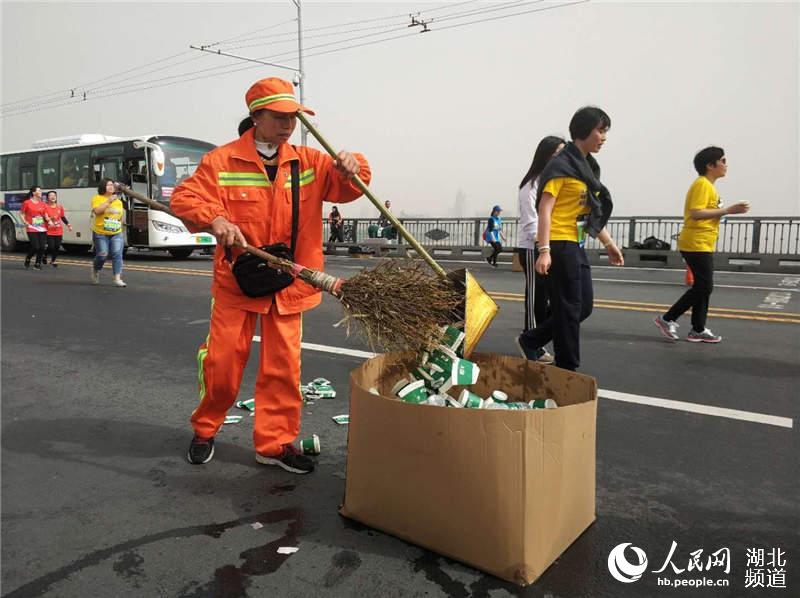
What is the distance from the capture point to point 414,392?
8.65 feet

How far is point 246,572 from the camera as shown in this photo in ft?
7.18

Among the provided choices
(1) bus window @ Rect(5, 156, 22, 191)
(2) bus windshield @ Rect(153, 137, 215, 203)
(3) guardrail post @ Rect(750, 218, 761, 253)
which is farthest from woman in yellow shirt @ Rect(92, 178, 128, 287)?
(3) guardrail post @ Rect(750, 218, 761, 253)

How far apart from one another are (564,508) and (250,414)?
7.63 feet

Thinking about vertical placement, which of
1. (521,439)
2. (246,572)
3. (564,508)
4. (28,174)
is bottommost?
(246,572)

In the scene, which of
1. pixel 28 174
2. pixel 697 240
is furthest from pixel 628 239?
pixel 28 174

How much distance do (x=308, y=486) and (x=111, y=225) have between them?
9440mm

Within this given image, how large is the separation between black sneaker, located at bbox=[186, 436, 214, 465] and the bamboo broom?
1.02 m

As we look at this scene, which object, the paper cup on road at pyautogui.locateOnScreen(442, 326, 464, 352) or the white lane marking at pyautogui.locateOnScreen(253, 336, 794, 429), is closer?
the paper cup on road at pyautogui.locateOnScreen(442, 326, 464, 352)

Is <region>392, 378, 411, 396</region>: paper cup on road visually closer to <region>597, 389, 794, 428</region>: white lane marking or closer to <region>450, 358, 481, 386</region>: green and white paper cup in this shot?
<region>450, 358, 481, 386</region>: green and white paper cup

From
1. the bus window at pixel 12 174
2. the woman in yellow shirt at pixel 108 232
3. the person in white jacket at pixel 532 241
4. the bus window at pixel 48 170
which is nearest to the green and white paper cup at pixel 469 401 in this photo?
the person in white jacket at pixel 532 241

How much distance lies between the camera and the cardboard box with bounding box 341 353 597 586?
80.1 inches

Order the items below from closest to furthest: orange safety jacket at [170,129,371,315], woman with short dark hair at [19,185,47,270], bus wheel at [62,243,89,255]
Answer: orange safety jacket at [170,129,371,315], woman with short dark hair at [19,185,47,270], bus wheel at [62,243,89,255]

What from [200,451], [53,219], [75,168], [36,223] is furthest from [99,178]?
[200,451]

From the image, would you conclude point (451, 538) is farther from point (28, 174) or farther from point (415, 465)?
point (28, 174)
